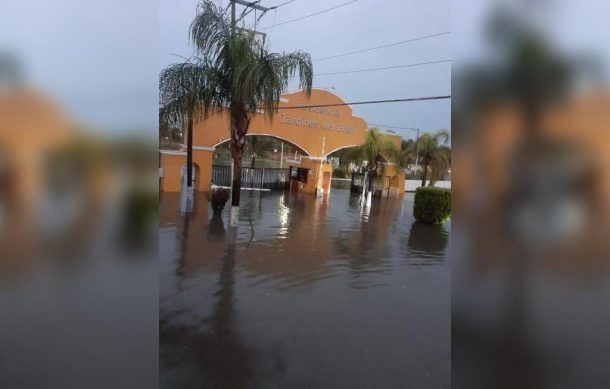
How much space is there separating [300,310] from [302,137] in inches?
604

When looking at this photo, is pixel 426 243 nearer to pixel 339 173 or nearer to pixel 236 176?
pixel 236 176

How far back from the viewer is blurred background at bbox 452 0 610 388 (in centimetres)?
90

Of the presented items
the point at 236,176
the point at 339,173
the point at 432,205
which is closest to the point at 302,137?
the point at 432,205

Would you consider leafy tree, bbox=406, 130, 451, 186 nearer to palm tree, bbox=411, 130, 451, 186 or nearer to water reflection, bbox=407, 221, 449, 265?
palm tree, bbox=411, 130, 451, 186

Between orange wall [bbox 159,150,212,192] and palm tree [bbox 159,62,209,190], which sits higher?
palm tree [bbox 159,62,209,190]

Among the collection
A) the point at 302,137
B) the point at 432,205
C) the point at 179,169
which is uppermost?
the point at 302,137

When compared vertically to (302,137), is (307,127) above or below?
above

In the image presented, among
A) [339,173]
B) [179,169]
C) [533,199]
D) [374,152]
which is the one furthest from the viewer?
[339,173]

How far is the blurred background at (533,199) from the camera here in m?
0.90

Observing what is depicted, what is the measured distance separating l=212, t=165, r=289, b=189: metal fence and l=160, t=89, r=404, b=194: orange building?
2.46 feet

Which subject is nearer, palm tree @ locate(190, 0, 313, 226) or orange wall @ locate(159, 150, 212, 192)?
palm tree @ locate(190, 0, 313, 226)

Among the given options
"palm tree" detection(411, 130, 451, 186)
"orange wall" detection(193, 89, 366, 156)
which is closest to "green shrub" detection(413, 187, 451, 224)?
"orange wall" detection(193, 89, 366, 156)

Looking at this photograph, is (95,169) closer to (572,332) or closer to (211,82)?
(572,332)

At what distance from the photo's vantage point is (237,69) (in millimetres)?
9000
